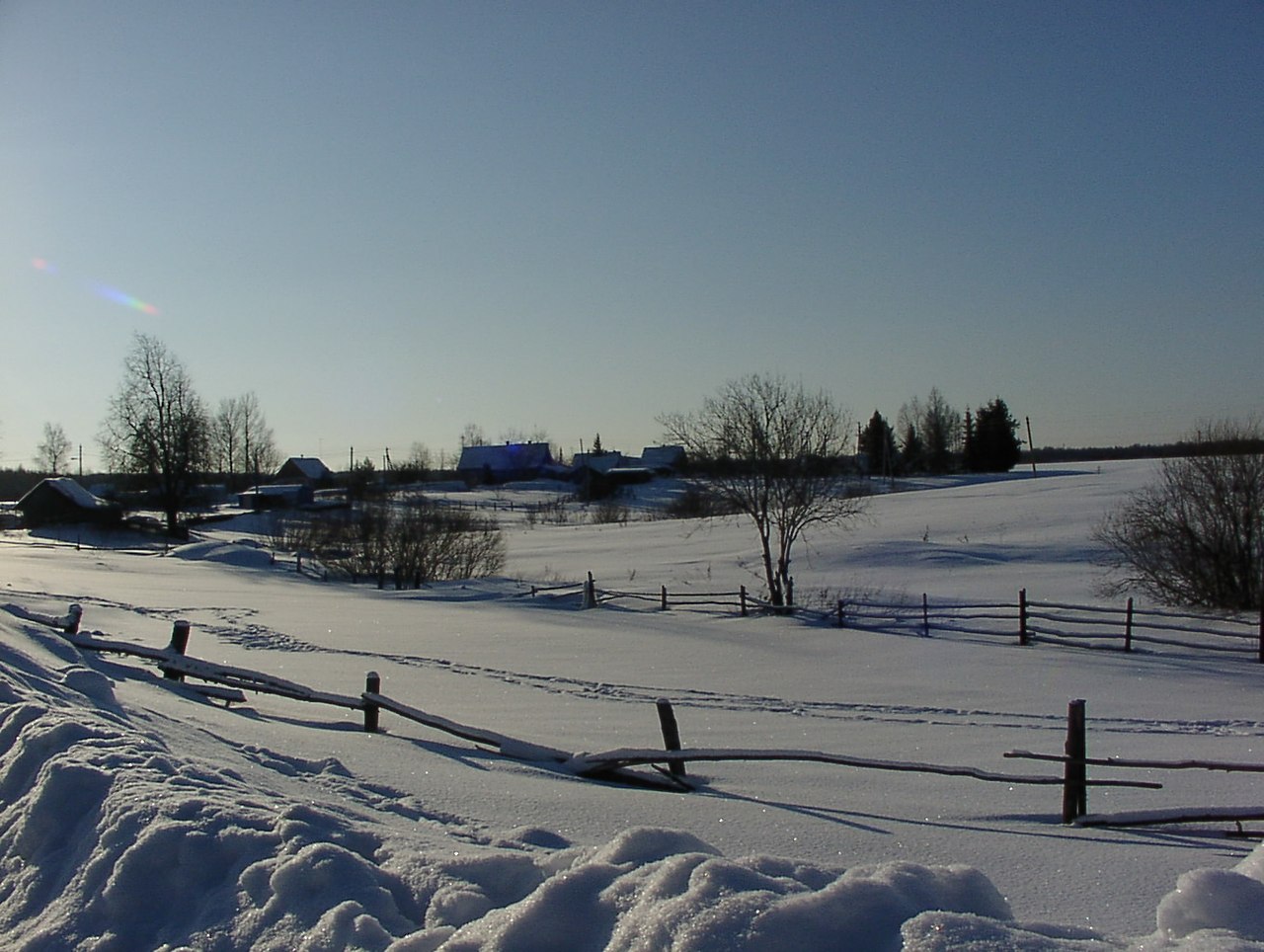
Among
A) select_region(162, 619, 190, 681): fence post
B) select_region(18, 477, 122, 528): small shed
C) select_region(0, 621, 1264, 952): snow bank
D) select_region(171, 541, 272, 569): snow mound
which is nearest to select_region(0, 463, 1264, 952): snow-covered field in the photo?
select_region(0, 621, 1264, 952): snow bank

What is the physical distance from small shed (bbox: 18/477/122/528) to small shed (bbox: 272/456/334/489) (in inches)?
2003

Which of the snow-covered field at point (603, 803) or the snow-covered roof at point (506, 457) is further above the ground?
the snow-covered roof at point (506, 457)

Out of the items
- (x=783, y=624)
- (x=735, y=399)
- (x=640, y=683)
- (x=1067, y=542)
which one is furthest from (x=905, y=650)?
(x=1067, y=542)

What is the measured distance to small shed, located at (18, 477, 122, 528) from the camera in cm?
6175

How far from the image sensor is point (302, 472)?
120625mm

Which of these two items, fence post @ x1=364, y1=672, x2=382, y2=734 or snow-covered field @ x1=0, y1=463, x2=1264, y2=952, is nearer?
snow-covered field @ x1=0, y1=463, x2=1264, y2=952

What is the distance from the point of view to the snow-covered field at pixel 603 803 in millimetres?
3516

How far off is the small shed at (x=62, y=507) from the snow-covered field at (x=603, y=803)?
43454 millimetres

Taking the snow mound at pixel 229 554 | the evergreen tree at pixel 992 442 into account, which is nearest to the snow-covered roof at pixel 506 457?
the evergreen tree at pixel 992 442

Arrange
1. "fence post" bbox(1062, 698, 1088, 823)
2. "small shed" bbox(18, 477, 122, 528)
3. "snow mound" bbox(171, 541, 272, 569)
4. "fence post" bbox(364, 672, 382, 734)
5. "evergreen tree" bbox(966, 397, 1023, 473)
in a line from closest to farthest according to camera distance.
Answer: "fence post" bbox(1062, 698, 1088, 823) → "fence post" bbox(364, 672, 382, 734) → "snow mound" bbox(171, 541, 272, 569) → "small shed" bbox(18, 477, 122, 528) → "evergreen tree" bbox(966, 397, 1023, 473)

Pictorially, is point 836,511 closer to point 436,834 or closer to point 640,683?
point 640,683

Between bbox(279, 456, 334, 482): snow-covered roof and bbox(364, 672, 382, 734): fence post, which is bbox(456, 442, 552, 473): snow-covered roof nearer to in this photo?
bbox(279, 456, 334, 482): snow-covered roof

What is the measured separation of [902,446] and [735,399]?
88.6 m

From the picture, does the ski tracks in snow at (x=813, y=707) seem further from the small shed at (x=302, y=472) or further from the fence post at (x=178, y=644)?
the small shed at (x=302, y=472)
